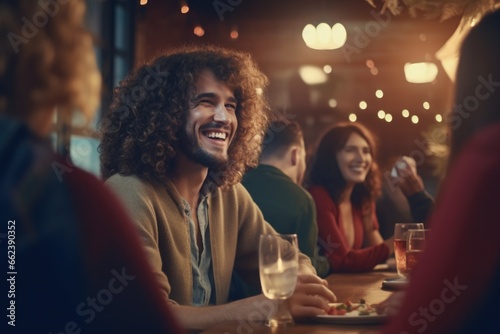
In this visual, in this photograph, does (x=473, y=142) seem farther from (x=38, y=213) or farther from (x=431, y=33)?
(x=431, y=33)

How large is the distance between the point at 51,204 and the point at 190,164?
1633 millimetres

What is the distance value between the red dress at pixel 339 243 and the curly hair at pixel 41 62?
260cm

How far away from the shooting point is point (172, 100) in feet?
8.42

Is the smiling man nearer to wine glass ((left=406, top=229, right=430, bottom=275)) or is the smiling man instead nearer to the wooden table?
the wooden table

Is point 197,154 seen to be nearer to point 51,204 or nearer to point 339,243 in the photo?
point 339,243

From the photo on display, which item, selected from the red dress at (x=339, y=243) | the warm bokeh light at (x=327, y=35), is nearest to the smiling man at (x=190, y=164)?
the red dress at (x=339, y=243)

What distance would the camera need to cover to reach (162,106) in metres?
2.57

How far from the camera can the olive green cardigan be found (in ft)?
7.13

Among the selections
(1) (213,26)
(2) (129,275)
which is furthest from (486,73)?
(1) (213,26)

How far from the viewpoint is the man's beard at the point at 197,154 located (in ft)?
8.20

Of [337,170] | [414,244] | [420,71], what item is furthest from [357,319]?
[420,71]

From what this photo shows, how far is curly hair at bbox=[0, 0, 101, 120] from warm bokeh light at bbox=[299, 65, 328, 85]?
8849 mm

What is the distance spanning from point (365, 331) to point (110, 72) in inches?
196

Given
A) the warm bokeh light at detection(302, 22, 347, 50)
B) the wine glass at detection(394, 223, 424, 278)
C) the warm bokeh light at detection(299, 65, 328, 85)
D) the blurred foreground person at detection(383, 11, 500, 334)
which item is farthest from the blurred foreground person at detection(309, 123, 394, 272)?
the warm bokeh light at detection(299, 65, 328, 85)
